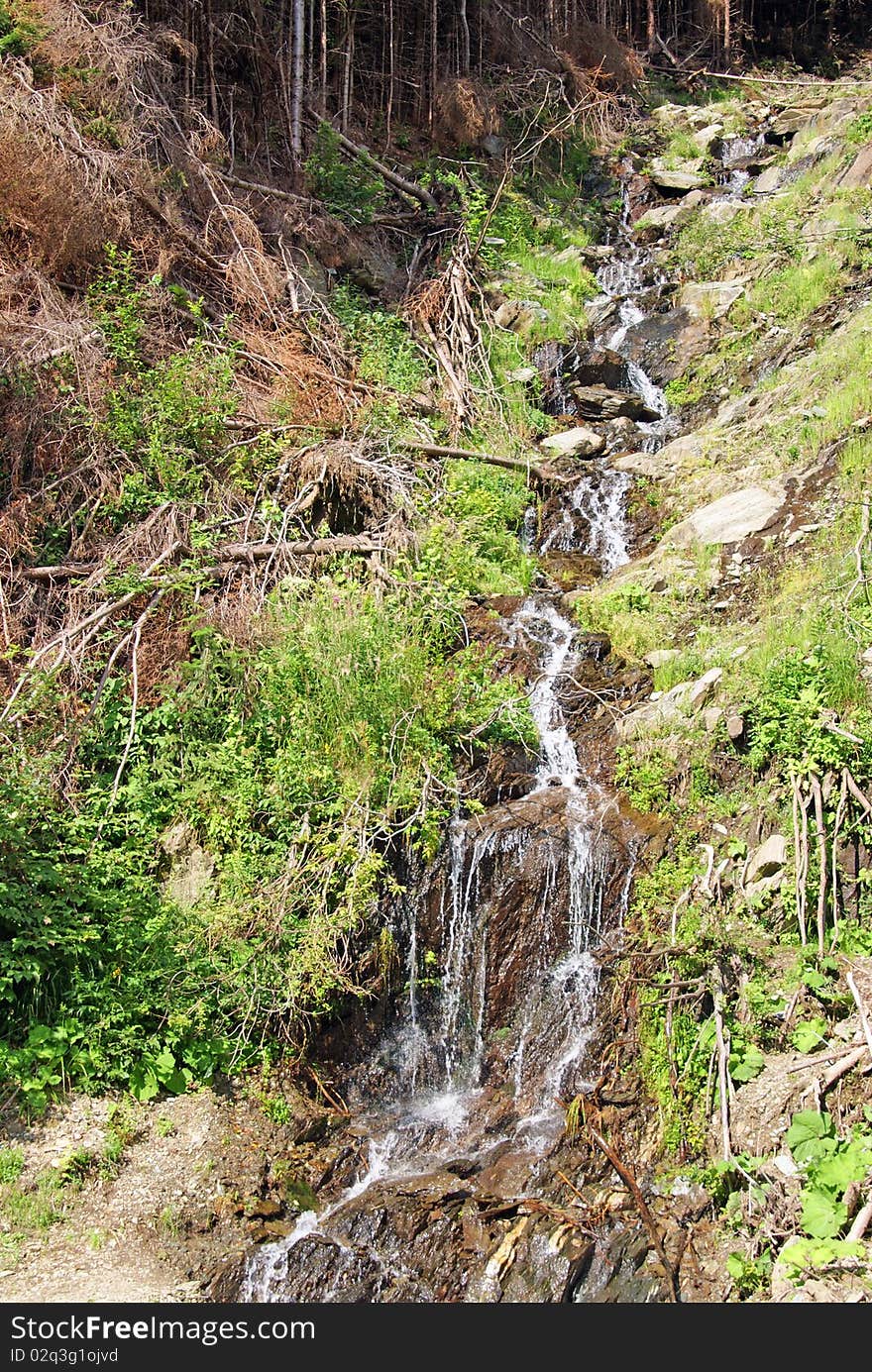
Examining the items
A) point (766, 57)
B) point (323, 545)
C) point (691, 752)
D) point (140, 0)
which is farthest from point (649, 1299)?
point (766, 57)

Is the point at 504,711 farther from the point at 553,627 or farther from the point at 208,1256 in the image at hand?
the point at 208,1256

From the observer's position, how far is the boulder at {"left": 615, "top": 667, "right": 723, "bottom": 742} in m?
7.34

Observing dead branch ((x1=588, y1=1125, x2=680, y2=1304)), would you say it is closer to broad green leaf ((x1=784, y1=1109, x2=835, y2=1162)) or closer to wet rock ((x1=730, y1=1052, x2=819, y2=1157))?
wet rock ((x1=730, y1=1052, x2=819, y2=1157))

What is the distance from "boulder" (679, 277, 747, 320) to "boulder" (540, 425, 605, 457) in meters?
2.85

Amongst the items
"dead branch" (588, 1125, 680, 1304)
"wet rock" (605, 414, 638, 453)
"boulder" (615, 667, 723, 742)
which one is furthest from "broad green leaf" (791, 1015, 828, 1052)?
"wet rock" (605, 414, 638, 453)

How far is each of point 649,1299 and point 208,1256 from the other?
2218 millimetres

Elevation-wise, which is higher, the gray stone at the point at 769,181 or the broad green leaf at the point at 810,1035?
the gray stone at the point at 769,181

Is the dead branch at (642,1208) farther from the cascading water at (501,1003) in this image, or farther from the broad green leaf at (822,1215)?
the broad green leaf at (822,1215)

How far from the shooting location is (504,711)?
25.1ft

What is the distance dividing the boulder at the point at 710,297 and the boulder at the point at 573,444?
2848 mm

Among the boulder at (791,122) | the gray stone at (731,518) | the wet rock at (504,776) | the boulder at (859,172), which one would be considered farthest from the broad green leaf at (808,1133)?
the boulder at (791,122)

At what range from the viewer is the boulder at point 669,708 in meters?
7.34

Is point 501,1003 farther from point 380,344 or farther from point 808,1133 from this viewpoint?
point 380,344

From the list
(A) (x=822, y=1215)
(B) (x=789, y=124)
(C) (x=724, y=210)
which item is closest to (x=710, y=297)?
(C) (x=724, y=210)
